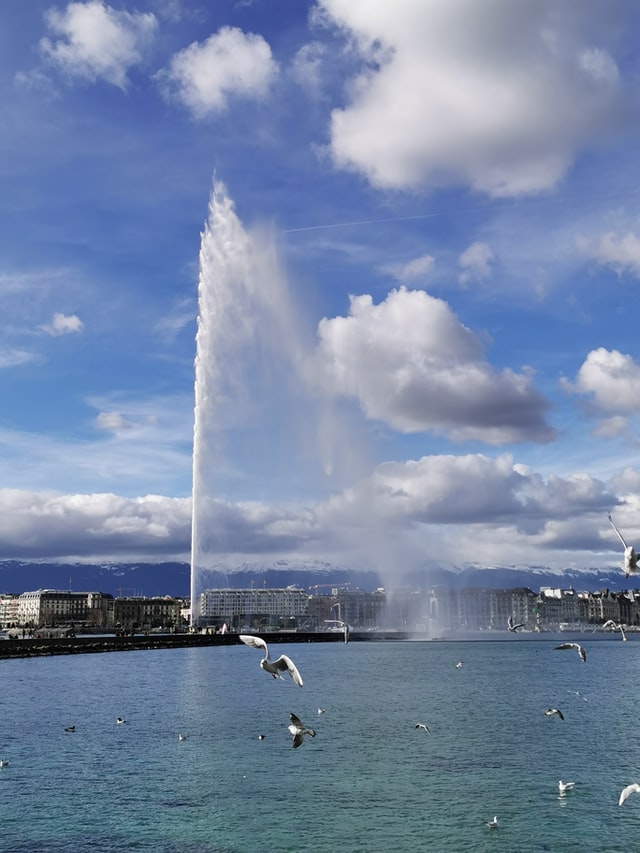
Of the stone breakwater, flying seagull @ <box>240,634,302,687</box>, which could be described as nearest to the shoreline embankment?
the stone breakwater

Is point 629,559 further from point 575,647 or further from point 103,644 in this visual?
point 103,644

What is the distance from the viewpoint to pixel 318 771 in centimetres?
3244

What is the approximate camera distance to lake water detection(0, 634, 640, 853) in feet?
79.1

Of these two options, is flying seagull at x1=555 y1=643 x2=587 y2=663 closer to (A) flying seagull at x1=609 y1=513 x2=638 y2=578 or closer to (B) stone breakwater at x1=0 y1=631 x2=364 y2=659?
(A) flying seagull at x1=609 y1=513 x2=638 y2=578

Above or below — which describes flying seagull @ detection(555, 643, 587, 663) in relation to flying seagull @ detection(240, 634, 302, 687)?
below

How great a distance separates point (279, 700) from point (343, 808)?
32.9 meters

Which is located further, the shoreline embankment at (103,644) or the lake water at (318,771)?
the shoreline embankment at (103,644)

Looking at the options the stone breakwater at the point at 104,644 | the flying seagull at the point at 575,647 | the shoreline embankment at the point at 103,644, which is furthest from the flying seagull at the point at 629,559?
the stone breakwater at the point at 104,644

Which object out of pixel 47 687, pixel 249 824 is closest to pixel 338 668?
pixel 47 687

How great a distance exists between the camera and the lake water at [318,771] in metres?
24.1

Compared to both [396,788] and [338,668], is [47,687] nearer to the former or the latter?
[338,668]

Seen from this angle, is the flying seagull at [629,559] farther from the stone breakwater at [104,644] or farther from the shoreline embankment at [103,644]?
the stone breakwater at [104,644]

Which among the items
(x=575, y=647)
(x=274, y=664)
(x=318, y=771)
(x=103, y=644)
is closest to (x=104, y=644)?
(x=103, y=644)

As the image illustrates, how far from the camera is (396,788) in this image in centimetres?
2930
